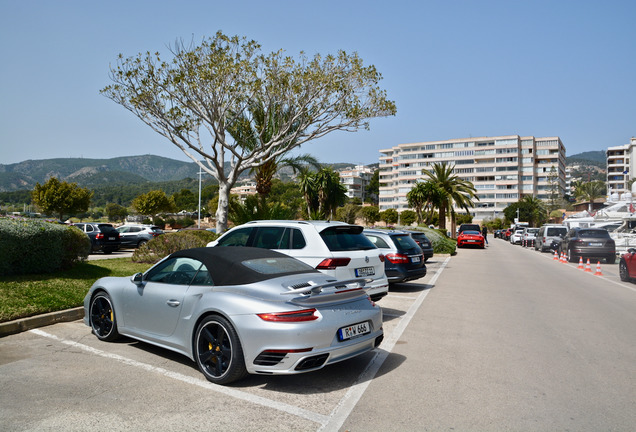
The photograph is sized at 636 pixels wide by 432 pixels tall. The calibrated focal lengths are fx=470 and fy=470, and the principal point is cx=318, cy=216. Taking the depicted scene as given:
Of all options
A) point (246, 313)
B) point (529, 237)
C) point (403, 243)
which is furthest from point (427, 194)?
point (246, 313)

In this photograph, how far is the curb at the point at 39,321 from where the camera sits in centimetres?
675

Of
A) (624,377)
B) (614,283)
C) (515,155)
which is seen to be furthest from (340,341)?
(515,155)

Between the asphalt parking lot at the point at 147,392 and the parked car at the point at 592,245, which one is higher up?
the parked car at the point at 592,245

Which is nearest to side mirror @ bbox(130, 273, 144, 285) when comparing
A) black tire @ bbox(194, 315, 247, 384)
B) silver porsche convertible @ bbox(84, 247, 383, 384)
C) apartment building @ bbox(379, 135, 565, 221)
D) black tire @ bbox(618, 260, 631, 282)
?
silver porsche convertible @ bbox(84, 247, 383, 384)

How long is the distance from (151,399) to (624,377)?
16.4ft

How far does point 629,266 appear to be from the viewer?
14703mm

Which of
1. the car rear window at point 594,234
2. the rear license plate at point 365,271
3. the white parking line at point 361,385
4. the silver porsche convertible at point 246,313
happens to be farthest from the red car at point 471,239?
the silver porsche convertible at point 246,313

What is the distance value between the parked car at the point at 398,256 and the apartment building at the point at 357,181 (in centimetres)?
15316

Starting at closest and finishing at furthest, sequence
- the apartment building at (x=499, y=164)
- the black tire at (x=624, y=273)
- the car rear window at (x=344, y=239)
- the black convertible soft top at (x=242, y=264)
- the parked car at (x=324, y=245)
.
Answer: the black convertible soft top at (x=242, y=264) < the parked car at (x=324, y=245) < the car rear window at (x=344, y=239) < the black tire at (x=624, y=273) < the apartment building at (x=499, y=164)

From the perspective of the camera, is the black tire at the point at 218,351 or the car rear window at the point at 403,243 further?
the car rear window at the point at 403,243

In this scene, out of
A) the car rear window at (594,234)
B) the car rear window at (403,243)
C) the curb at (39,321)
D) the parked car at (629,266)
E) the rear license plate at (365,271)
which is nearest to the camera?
the curb at (39,321)

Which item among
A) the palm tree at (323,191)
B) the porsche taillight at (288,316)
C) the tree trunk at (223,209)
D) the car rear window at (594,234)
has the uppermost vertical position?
the palm tree at (323,191)

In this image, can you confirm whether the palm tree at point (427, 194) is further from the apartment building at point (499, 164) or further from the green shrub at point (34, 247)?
the apartment building at point (499, 164)

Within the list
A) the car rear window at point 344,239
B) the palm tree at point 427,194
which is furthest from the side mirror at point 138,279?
the palm tree at point 427,194
